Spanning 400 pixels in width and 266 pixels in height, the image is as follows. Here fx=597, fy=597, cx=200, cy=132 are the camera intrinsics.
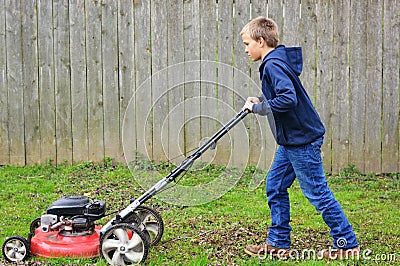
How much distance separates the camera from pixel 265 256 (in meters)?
4.66

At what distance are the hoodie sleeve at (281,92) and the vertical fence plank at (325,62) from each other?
3503 mm

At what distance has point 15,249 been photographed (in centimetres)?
454

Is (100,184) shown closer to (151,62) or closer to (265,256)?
(151,62)

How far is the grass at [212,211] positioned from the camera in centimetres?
477

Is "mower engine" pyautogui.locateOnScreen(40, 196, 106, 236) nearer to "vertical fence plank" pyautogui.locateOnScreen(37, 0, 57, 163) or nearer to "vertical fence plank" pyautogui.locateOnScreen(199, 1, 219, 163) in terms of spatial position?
"vertical fence plank" pyautogui.locateOnScreen(199, 1, 219, 163)

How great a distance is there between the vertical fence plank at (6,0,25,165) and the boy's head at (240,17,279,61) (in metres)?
4.32

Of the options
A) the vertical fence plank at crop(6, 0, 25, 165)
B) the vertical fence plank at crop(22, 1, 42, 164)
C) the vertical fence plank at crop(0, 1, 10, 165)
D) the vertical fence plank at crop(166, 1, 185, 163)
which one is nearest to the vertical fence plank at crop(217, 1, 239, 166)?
the vertical fence plank at crop(166, 1, 185, 163)

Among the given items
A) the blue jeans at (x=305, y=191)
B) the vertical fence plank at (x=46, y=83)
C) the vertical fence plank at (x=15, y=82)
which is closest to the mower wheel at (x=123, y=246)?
the blue jeans at (x=305, y=191)

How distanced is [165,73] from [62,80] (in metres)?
1.39

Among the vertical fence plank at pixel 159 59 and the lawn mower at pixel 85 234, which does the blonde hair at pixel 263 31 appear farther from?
the vertical fence plank at pixel 159 59

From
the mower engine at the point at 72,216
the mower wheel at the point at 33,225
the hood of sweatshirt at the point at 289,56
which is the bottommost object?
the mower wheel at the point at 33,225

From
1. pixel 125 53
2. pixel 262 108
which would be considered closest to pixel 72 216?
pixel 262 108

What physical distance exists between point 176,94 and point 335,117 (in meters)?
2.06

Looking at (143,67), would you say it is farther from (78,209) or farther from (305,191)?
(305,191)
